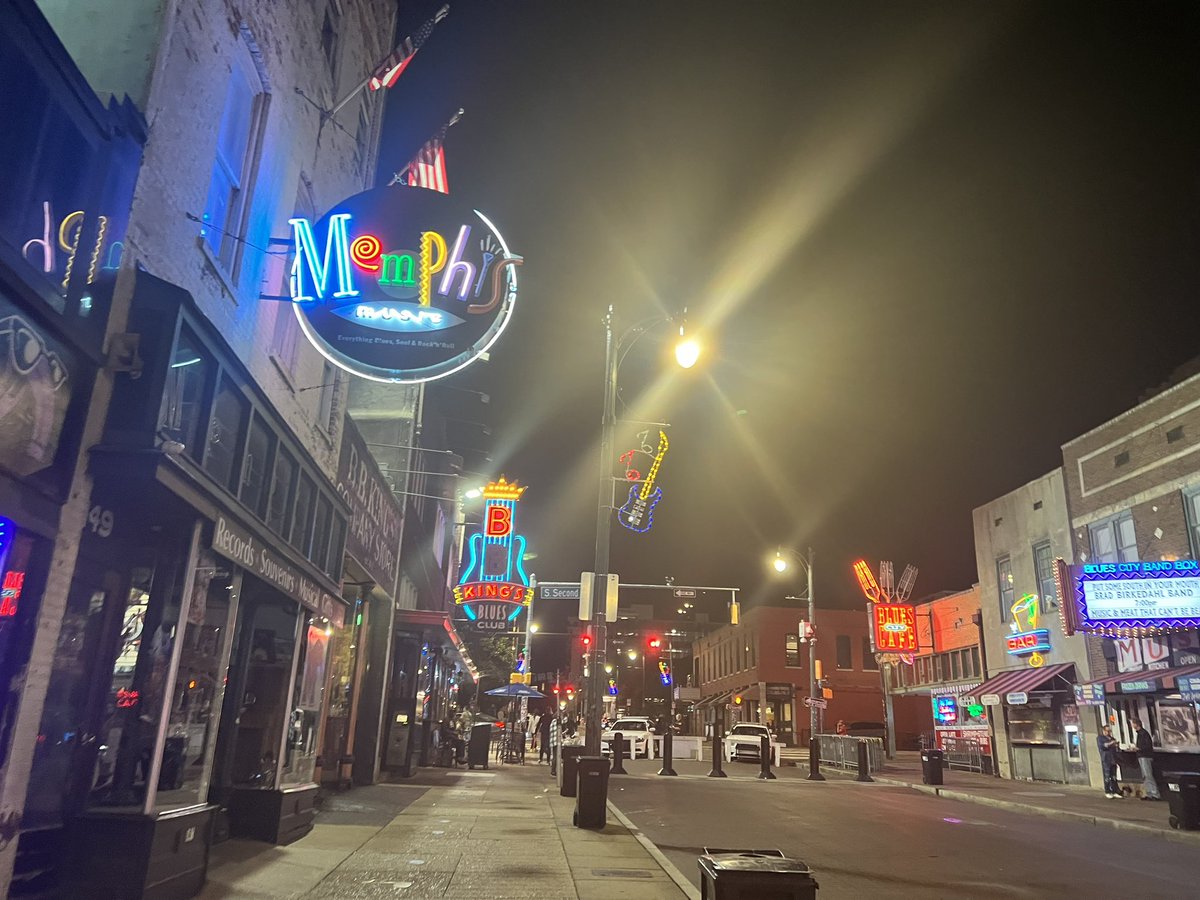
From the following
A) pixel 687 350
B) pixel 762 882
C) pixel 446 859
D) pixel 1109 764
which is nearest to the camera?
pixel 762 882

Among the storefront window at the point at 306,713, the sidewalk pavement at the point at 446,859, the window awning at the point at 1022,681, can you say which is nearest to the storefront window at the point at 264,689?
the storefront window at the point at 306,713

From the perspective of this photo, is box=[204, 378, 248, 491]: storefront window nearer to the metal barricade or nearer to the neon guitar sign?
the neon guitar sign

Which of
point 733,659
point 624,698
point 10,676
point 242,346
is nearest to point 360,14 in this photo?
point 242,346

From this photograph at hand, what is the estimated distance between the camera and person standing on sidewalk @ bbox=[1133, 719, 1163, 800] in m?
20.6

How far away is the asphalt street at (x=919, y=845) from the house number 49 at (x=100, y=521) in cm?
731

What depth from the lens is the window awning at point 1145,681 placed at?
66.9ft

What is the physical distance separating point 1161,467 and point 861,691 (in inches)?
1470

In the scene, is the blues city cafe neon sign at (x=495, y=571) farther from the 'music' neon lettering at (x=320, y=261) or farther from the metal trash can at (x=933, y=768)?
the 'music' neon lettering at (x=320, y=261)

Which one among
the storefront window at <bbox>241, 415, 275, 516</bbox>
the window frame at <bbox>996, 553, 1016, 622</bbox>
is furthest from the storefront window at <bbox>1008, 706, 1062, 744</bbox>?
the storefront window at <bbox>241, 415, 275, 516</bbox>

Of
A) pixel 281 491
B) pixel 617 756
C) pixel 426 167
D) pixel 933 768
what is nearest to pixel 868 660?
pixel 933 768

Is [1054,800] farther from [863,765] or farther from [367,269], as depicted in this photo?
[367,269]

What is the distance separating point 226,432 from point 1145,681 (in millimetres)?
22687

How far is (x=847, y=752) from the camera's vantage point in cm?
3158

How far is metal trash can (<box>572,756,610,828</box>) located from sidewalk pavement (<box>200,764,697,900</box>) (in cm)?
17
